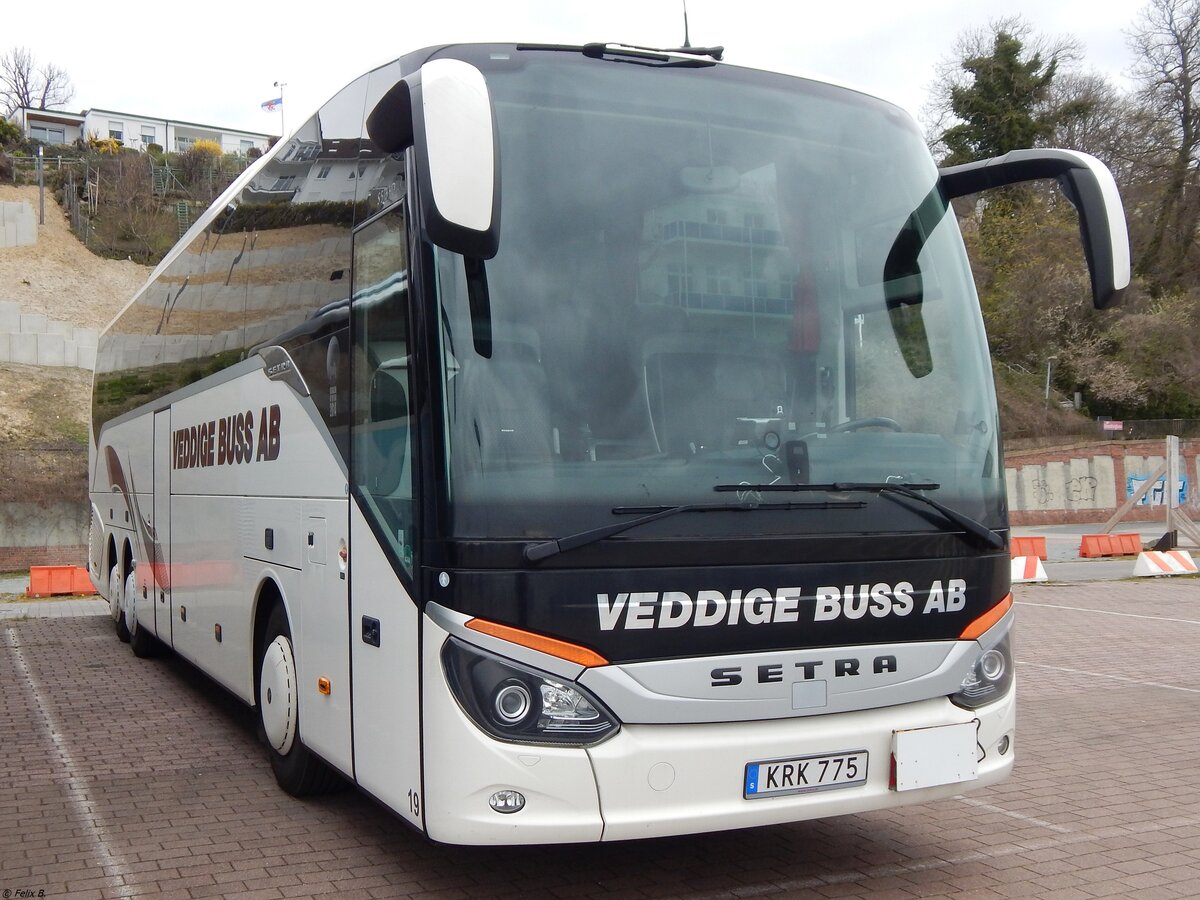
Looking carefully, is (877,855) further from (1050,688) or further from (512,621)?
(1050,688)

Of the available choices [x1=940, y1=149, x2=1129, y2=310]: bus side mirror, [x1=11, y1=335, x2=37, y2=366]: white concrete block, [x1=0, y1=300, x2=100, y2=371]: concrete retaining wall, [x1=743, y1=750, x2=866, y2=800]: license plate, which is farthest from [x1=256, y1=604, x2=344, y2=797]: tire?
[x1=11, y1=335, x2=37, y2=366]: white concrete block

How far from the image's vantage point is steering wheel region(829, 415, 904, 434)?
15.4 ft

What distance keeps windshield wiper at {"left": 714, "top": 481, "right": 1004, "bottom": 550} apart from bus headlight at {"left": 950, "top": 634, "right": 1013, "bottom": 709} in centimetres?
43

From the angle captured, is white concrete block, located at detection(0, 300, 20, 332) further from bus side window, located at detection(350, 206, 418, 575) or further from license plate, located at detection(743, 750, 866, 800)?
license plate, located at detection(743, 750, 866, 800)

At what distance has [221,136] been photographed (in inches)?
4313

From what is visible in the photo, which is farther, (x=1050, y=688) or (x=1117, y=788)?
(x=1050, y=688)

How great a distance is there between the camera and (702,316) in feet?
15.1

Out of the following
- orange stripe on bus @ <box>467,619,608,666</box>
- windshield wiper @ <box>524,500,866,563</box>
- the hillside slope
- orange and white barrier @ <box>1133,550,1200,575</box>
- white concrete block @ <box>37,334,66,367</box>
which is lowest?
orange and white barrier @ <box>1133,550,1200,575</box>

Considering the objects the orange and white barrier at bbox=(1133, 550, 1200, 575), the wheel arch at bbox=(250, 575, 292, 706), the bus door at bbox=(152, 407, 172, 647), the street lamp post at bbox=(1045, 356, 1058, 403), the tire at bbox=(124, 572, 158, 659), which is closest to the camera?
the wheel arch at bbox=(250, 575, 292, 706)

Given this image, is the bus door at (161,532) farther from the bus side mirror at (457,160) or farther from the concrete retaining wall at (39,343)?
the concrete retaining wall at (39,343)

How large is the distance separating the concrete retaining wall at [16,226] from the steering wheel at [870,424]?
223 ft

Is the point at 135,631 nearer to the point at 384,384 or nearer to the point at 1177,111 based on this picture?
the point at 384,384

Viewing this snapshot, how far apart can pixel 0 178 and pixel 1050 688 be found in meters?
76.1

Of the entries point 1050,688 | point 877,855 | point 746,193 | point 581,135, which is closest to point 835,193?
point 746,193
